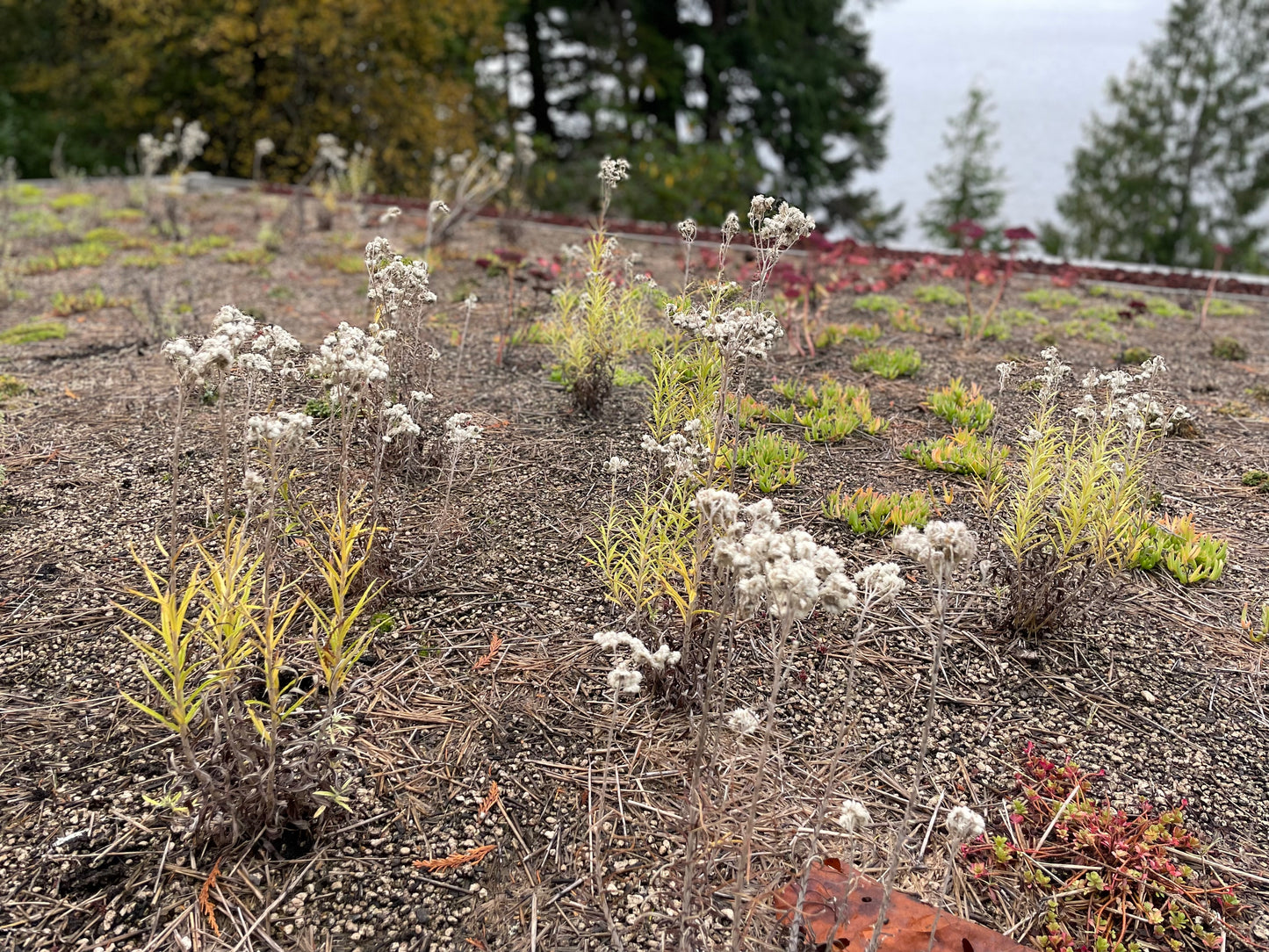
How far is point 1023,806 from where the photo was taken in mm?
2289

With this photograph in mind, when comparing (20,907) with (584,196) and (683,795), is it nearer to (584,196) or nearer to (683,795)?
(683,795)

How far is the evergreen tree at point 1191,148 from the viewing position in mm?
20562

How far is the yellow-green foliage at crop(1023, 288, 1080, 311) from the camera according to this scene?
753cm

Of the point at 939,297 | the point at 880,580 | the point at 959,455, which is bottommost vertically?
the point at 959,455

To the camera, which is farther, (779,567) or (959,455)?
(959,455)

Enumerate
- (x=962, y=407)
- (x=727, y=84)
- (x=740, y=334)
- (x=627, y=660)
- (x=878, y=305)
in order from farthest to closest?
(x=727, y=84)
(x=878, y=305)
(x=962, y=407)
(x=740, y=334)
(x=627, y=660)

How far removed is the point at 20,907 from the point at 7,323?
5.49m

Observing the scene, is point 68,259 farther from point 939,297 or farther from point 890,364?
point 939,297

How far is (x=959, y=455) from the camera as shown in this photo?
392cm

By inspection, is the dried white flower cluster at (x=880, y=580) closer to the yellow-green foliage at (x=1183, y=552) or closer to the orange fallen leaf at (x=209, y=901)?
the orange fallen leaf at (x=209, y=901)

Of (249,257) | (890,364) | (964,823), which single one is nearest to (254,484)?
(964,823)

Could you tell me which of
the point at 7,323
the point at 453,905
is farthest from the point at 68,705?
the point at 7,323

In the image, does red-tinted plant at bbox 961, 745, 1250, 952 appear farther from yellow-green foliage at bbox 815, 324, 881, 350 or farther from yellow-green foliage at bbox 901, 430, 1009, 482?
yellow-green foliage at bbox 815, 324, 881, 350

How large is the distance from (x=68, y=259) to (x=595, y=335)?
246 inches
